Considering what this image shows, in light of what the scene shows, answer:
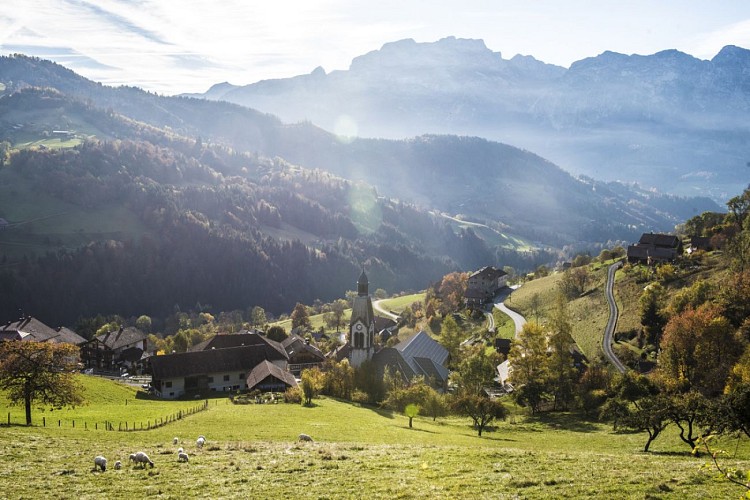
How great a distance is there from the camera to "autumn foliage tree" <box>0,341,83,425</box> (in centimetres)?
4397

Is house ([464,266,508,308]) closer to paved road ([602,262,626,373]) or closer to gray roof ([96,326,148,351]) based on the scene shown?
paved road ([602,262,626,373])

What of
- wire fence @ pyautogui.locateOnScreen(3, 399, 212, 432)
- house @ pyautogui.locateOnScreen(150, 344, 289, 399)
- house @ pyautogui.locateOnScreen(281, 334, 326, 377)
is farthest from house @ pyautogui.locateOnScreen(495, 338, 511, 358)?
wire fence @ pyautogui.locateOnScreen(3, 399, 212, 432)

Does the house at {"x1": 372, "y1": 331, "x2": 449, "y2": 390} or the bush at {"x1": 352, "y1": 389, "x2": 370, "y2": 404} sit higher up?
the house at {"x1": 372, "y1": 331, "x2": 449, "y2": 390}

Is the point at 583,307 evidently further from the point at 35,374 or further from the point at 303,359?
the point at 35,374

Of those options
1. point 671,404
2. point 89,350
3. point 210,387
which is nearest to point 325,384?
point 210,387

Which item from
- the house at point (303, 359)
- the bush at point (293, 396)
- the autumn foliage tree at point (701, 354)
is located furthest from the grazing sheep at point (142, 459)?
the house at point (303, 359)

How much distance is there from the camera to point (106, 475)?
84.7 ft

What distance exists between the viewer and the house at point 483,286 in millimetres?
137750

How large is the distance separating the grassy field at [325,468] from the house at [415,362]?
115ft

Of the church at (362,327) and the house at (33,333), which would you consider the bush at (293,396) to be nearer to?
the church at (362,327)

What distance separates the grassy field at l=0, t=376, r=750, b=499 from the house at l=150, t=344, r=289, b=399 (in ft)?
135

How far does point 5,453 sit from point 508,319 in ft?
330

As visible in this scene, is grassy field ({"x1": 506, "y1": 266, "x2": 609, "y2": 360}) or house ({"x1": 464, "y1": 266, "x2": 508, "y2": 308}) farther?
house ({"x1": 464, "y1": 266, "x2": 508, "y2": 308})

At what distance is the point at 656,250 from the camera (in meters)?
111
